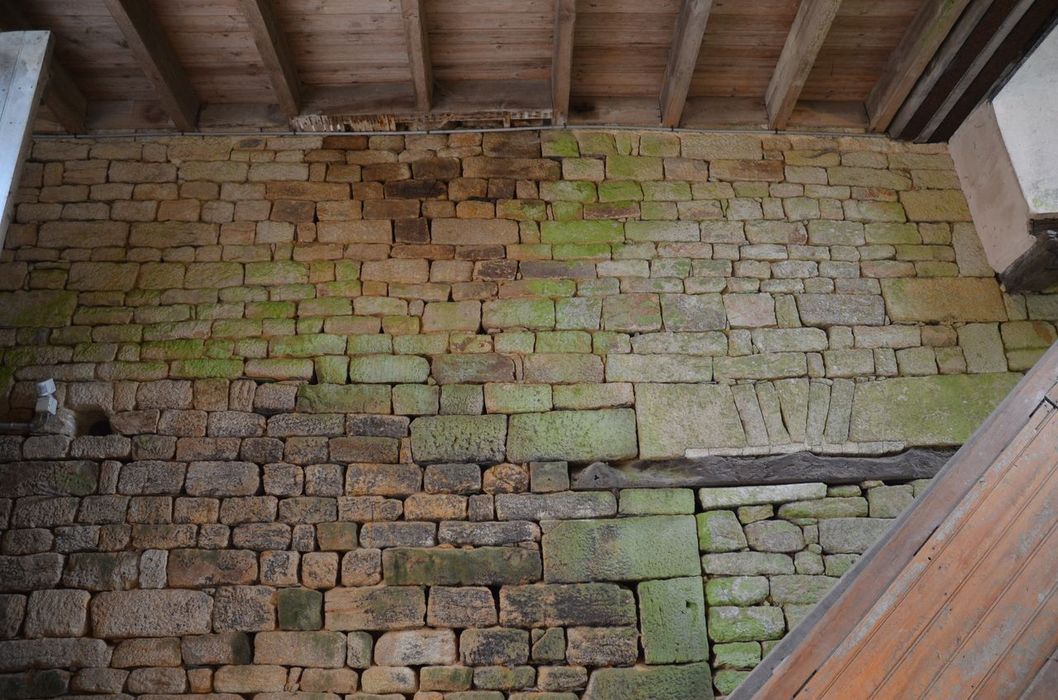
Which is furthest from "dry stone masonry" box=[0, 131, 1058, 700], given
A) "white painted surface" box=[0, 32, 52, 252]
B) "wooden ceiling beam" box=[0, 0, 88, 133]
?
"white painted surface" box=[0, 32, 52, 252]

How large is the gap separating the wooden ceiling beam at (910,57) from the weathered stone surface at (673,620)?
2.71 meters

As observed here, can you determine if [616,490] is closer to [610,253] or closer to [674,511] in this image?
[674,511]

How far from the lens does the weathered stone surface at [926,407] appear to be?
4.02 meters

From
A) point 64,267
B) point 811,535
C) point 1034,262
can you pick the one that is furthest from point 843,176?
point 64,267


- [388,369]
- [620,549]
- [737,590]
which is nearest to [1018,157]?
[737,590]

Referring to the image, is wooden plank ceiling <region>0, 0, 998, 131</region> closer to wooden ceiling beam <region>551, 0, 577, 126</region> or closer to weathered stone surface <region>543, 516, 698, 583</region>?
wooden ceiling beam <region>551, 0, 577, 126</region>

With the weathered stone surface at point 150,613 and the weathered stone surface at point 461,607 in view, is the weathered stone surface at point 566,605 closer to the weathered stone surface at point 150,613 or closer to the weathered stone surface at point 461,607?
the weathered stone surface at point 461,607

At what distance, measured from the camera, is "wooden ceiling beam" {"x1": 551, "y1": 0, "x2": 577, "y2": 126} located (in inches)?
157

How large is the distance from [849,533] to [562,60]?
256 centimetres

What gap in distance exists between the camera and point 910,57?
4.34 m

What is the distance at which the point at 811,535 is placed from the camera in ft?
12.5

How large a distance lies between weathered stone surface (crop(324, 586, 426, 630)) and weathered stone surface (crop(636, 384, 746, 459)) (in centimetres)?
118

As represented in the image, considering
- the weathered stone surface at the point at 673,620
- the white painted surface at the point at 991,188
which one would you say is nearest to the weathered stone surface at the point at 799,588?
the weathered stone surface at the point at 673,620

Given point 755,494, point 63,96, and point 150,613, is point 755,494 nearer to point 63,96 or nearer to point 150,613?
point 150,613
